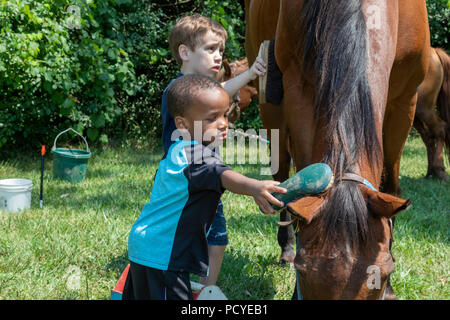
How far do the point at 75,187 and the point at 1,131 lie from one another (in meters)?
2.24

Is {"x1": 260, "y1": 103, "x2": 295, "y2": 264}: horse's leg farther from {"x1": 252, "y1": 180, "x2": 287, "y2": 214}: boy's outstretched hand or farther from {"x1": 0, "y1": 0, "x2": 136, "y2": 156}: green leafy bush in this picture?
{"x1": 0, "y1": 0, "x2": 136, "y2": 156}: green leafy bush

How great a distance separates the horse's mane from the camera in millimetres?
1574

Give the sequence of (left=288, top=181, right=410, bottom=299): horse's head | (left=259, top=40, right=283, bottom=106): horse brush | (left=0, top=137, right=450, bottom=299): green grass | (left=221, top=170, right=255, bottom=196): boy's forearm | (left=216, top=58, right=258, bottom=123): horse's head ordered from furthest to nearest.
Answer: (left=216, top=58, right=258, bottom=123): horse's head
(left=0, top=137, right=450, bottom=299): green grass
(left=259, top=40, right=283, bottom=106): horse brush
(left=221, top=170, right=255, bottom=196): boy's forearm
(left=288, top=181, right=410, bottom=299): horse's head

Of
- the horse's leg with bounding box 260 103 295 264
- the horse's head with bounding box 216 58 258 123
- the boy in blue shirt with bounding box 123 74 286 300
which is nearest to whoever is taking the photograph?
the boy in blue shirt with bounding box 123 74 286 300

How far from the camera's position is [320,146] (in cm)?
186

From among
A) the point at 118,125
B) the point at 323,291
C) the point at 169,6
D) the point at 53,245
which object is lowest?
the point at 53,245

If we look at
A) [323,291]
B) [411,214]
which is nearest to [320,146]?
[323,291]

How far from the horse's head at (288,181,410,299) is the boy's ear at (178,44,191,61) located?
1293mm

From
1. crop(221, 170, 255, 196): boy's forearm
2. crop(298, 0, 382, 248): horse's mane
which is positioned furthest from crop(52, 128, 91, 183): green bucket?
crop(221, 170, 255, 196): boy's forearm

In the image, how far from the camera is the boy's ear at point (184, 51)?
2.54 m

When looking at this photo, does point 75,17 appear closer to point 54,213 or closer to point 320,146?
point 54,213

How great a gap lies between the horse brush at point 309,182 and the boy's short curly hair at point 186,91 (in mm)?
537

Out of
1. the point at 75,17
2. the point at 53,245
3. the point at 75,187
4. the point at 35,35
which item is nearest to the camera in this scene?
Result: the point at 53,245

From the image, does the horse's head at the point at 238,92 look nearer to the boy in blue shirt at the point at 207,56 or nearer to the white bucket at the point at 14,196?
the white bucket at the point at 14,196
